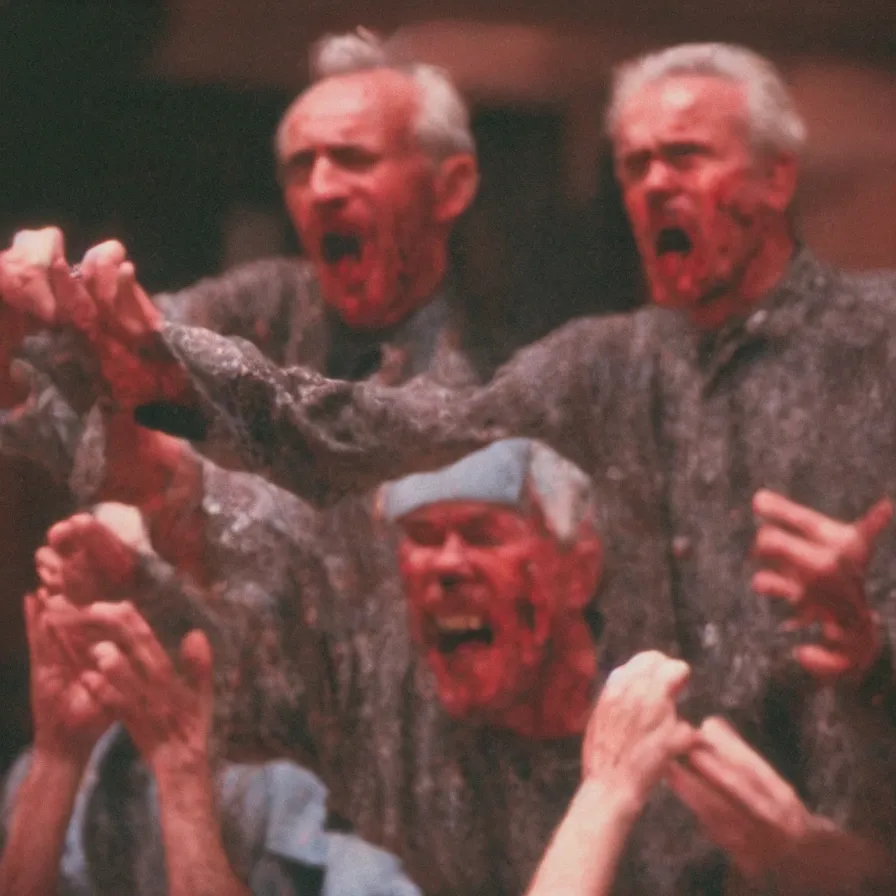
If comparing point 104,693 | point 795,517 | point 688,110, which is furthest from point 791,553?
point 104,693

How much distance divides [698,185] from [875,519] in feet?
1.32

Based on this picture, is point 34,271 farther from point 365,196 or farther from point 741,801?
point 741,801

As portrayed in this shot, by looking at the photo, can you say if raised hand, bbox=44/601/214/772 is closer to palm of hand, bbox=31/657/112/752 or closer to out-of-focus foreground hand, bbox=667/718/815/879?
palm of hand, bbox=31/657/112/752

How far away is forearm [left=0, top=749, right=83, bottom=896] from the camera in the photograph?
1.79 m

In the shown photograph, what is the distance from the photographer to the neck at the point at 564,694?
5.37 feet

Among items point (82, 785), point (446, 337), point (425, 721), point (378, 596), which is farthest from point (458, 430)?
point (82, 785)

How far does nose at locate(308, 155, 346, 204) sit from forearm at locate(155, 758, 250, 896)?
682 mm

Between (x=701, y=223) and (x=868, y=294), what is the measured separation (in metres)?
0.19

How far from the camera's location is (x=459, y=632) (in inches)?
65.8

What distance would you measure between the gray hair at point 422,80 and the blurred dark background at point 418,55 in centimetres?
2

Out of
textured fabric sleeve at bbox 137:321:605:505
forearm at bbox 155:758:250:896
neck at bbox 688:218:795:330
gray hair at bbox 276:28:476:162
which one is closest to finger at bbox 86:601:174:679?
forearm at bbox 155:758:250:896

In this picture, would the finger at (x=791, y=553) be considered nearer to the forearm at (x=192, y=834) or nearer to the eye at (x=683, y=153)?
the eye at (x=683, y=153)

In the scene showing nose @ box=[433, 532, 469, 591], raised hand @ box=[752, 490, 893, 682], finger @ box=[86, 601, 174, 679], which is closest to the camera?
raised hand @ box=[752, 490, 893, 682]

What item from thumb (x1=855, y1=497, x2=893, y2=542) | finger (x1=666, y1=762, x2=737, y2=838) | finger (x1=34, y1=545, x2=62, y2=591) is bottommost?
finger (x1=666, y1=762, x2=737, y2=838)
